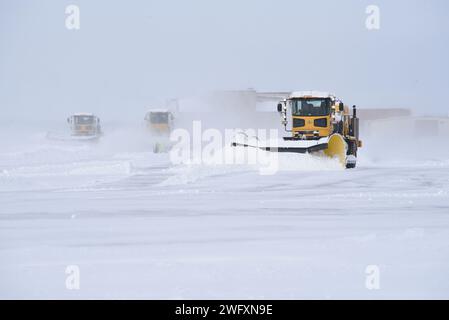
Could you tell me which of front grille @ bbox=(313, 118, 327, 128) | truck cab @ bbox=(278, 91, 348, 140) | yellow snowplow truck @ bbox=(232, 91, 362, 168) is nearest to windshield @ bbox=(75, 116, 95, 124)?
yellow snowplow truck @ bbox=(232, 91, 362, 168)

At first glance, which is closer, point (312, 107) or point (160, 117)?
point (312, 107)

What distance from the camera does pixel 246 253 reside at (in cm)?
722

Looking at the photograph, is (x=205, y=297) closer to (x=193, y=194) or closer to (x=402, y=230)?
(x=402, y=230)

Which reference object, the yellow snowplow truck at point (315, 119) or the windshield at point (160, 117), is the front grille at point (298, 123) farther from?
the windshield at point (160, 117)

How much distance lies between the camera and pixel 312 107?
1972 cm

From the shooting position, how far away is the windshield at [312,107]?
64.5 ft

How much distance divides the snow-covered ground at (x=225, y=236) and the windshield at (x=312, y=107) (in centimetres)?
379

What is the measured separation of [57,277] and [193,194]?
22.1 ft

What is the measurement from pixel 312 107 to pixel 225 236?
11941 mm

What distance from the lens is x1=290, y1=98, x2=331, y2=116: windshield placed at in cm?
1966

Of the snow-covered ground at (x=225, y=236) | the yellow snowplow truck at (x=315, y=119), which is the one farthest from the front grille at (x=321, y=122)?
the snow-covered ground at (x=225, y=236)

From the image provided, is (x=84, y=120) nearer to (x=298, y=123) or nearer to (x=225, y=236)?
(x=298, y=123)

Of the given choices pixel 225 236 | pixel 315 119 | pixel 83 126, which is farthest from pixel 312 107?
pixel 83 126

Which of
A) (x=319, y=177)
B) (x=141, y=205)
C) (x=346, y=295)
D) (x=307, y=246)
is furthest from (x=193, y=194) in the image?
(x=346, y=295)
